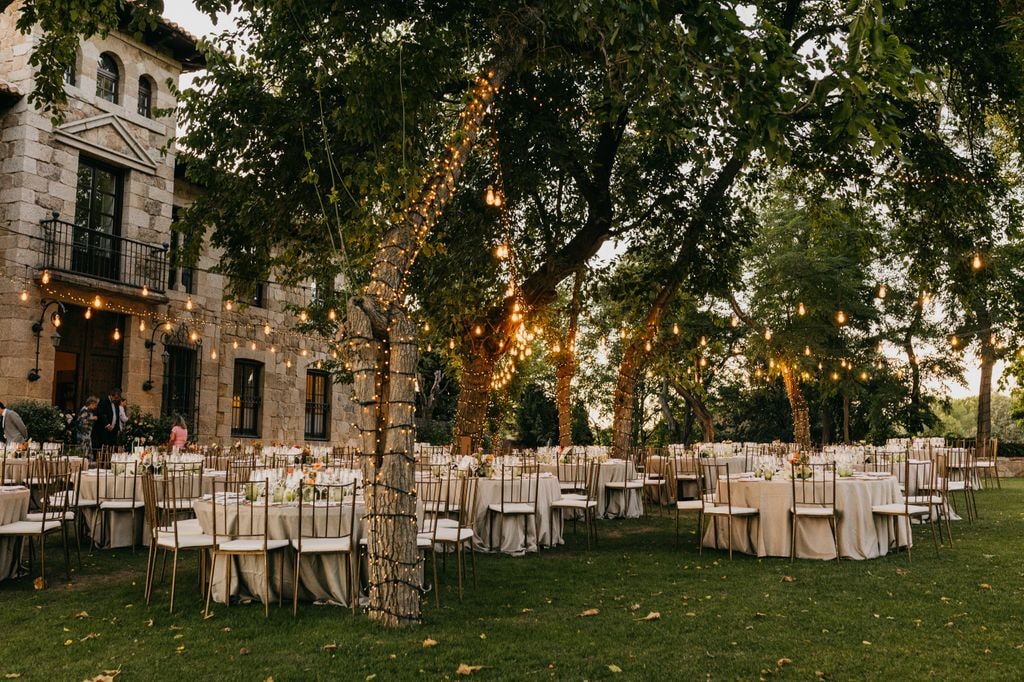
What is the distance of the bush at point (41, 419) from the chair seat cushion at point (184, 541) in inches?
327

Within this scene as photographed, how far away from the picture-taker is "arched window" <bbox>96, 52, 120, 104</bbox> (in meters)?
15.1

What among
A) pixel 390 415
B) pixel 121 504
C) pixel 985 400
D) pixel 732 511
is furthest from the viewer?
pixel 985 400

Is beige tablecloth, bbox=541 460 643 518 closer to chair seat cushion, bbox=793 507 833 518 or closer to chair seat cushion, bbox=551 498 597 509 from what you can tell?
chair seat cushion, bbox=551 498 597 509

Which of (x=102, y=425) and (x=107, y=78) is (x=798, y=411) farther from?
(x=107, y=78)

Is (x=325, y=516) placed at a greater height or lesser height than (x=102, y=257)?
lesser

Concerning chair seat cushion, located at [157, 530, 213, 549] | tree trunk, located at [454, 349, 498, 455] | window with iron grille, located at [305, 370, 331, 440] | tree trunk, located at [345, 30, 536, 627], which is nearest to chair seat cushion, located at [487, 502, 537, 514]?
tree trunk, located at [345, 30, 536, 627]

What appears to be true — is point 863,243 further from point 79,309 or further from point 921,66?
point 79,309

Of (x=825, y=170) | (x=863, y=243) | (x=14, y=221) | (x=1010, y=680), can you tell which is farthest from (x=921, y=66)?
(x=14, y=221)

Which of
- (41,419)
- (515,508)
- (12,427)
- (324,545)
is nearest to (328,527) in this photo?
(324,545)

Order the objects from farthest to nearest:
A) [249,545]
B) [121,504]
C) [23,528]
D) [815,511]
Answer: [121,504] < [815,511] < [23,528] < [249,545]

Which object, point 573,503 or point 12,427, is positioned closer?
point 573,503

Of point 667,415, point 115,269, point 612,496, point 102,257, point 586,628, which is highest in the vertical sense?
point 102,257

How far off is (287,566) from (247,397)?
13.1 meters

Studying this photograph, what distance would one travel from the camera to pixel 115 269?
1519 centimetres
